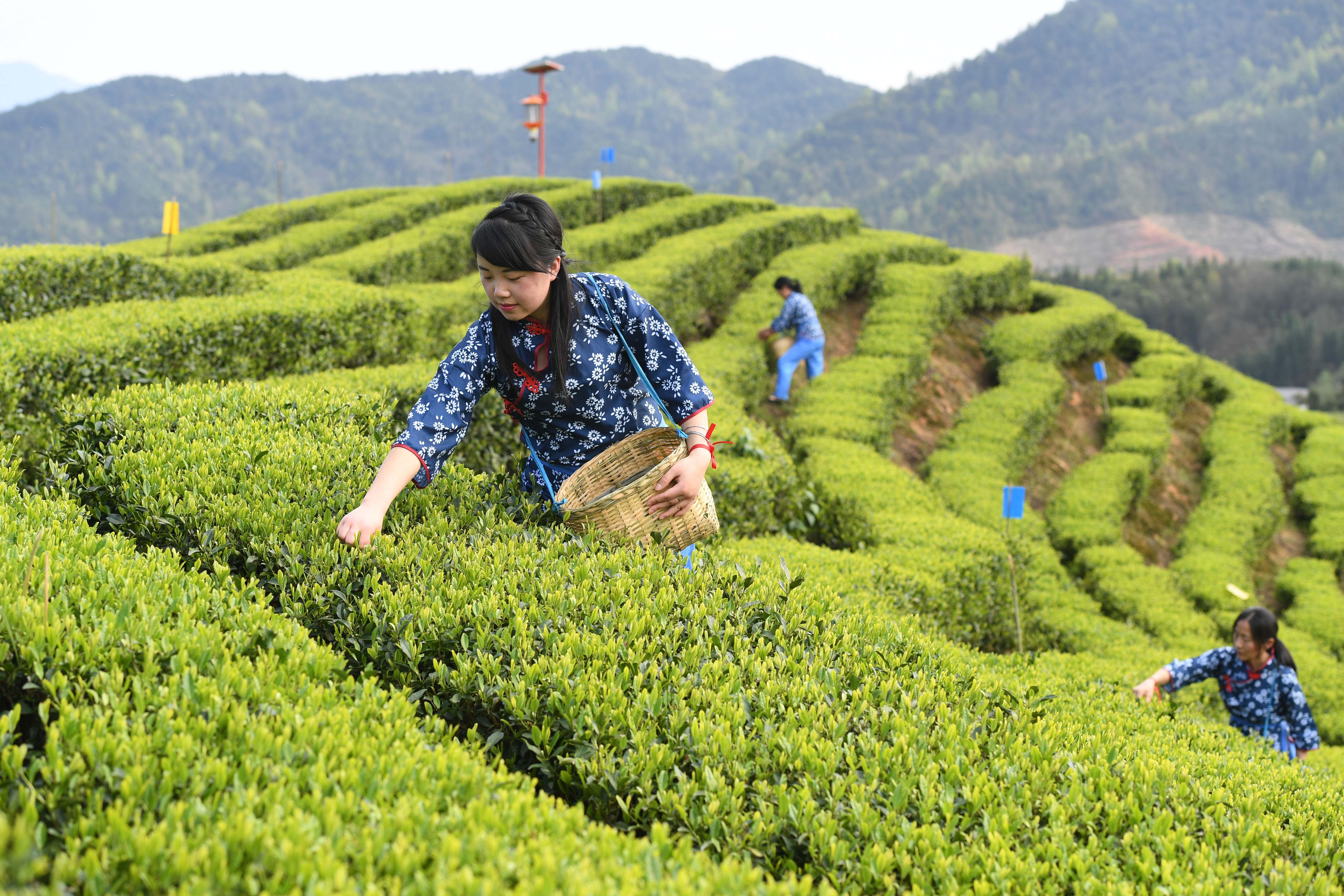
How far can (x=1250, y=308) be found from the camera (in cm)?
6731

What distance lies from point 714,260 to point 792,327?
2.90m

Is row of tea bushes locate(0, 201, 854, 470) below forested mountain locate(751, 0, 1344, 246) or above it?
below

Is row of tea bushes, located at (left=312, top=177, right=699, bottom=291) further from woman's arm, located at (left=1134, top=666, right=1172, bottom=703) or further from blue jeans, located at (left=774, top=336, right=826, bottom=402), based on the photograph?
woman's arm, located at (left=1134, top=666, right=1172, bottom=703)

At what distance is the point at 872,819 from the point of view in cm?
233

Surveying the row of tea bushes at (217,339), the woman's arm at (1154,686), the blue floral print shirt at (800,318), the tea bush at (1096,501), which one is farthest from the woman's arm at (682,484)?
the tea bush at (1096,501)

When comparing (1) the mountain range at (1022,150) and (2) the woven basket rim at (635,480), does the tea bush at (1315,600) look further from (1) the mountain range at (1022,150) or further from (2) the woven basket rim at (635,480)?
(1) the mountain range at (1022,150)

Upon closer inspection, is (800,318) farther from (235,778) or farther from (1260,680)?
(235,778)

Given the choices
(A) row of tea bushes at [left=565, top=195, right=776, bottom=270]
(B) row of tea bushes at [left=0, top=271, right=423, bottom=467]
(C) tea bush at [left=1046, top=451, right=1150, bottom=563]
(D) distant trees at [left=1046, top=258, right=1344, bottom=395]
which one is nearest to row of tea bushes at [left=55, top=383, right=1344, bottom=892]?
(B) row of tea bushes at [left=0, top=271, right=423, bottom=467]

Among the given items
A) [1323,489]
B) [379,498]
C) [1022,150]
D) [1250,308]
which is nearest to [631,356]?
[379,498]

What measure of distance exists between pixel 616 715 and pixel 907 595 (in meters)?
4.20

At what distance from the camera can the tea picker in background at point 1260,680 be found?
209 inches

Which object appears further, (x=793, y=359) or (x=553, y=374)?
(x=793, y=359)

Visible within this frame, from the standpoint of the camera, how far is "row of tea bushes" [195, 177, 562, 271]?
49.6 feet

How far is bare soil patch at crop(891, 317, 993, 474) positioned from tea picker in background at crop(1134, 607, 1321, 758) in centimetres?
667
